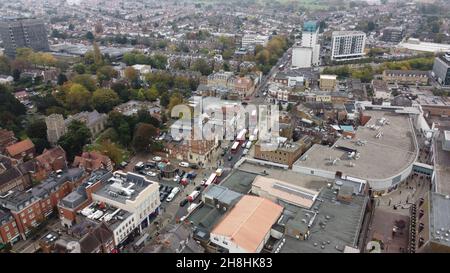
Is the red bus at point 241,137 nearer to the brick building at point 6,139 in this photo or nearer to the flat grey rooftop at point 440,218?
the flat grey rooftop at point 440,218

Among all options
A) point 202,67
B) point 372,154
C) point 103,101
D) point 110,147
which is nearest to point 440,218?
point 372,154

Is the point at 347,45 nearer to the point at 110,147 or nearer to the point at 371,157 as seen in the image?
the point at 371,157

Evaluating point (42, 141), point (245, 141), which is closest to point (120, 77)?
point (42, 141)

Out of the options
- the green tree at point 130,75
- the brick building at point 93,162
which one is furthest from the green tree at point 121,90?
the brick building at point 93,162

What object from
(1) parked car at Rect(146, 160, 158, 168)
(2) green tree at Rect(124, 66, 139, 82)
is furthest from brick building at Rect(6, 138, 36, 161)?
(2) green tree at Rect(124, 66, 139, 82)

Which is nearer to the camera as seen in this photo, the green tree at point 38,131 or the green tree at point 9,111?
the green tree at point 38,131

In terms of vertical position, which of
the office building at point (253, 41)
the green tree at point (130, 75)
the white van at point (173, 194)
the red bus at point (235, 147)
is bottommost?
the white van at point (173, 194)
